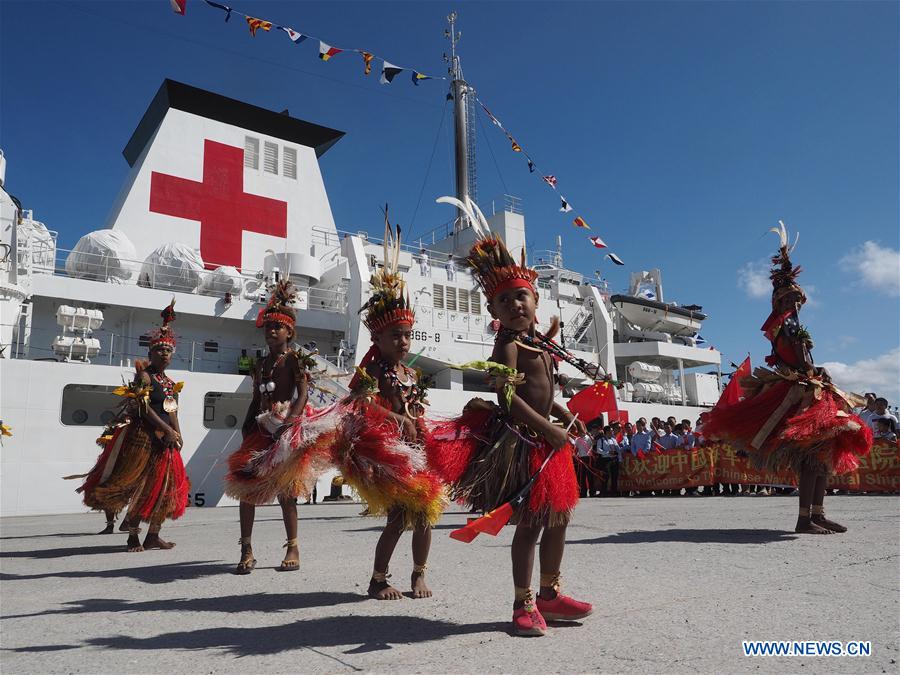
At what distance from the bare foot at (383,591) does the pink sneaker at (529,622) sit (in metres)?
0.95

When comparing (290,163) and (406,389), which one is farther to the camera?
(290,163)

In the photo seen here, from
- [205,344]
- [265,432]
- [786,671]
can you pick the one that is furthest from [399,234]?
[205,344]

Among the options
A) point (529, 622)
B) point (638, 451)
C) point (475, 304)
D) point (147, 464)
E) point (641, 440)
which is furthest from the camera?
point (475, 304)

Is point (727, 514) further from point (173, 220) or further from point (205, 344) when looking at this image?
point (173, 220)

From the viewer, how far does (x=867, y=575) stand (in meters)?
3.26

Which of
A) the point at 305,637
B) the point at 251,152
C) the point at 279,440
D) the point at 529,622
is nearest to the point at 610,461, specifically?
the point at 279,440

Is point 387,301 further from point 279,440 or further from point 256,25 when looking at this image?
point 256,25

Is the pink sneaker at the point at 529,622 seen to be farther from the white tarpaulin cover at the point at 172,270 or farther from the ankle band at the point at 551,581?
the white tarpaulin cover at the point at 172,270

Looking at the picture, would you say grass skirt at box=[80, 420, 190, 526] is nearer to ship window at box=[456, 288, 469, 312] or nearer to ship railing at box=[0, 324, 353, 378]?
ship railing at box=[0, 324, 353, 378]

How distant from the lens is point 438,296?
2003cm

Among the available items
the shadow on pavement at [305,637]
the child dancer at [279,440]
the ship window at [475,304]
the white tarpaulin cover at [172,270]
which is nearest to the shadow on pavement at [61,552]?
the child dancer at [279,440]

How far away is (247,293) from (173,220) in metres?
3.33

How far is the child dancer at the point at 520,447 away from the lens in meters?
2.70

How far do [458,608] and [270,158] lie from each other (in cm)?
1968
